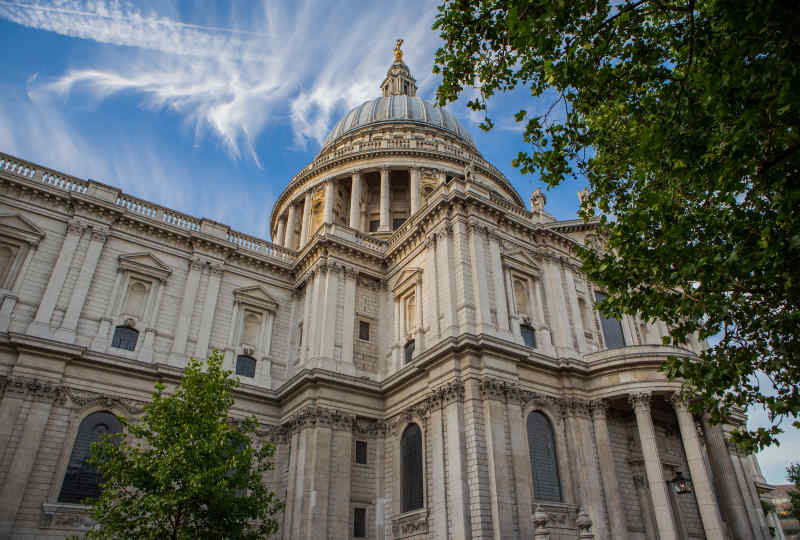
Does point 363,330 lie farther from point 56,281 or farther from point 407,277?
point 56,281

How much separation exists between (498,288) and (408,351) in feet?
17.1

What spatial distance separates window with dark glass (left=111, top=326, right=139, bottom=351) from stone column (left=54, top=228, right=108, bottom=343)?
65.9 inches

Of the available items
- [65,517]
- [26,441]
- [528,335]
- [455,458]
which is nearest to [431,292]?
[528,335]

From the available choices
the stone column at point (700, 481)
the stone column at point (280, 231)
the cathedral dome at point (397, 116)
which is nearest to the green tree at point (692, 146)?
the stone column at point (700, 481)

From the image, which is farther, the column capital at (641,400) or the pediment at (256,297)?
the pediment at (256,297)

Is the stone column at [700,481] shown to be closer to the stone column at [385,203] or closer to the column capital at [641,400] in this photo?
the column capital at [641,400]

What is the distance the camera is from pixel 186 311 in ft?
86.3

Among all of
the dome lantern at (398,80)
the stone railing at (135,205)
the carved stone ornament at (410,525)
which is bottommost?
the carved stone ornament at (410,525)

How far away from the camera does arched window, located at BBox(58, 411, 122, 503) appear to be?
68.7ft

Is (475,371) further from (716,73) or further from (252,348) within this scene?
(716,73)

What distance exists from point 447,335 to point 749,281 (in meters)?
13.1

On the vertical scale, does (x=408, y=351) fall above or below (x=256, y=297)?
below

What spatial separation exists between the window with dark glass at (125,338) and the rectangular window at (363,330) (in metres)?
9.97

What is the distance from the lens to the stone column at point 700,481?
19.4 meters
